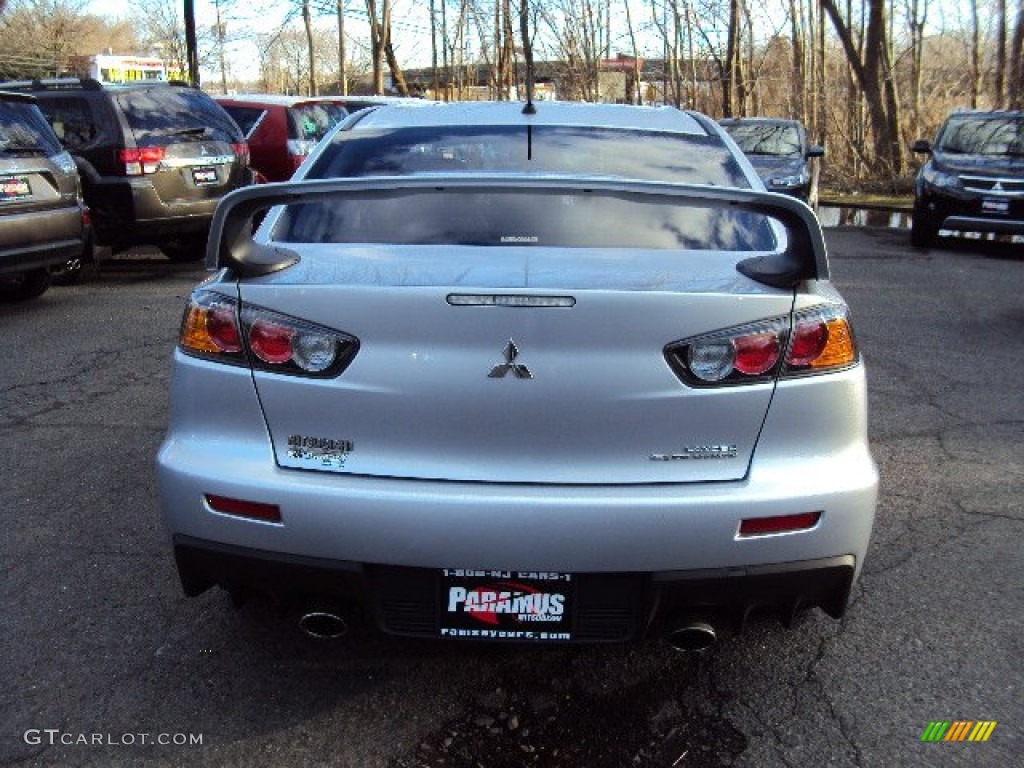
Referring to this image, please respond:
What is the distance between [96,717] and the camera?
2.57 meters

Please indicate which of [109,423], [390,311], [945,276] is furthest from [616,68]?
[390,311]

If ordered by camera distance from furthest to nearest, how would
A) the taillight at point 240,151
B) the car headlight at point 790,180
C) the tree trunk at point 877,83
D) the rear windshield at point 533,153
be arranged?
the tree trunk at point 877,83 < the car headlight at point 790,180 < the taillight at point 240,151 < the rear windshield at point 533,153

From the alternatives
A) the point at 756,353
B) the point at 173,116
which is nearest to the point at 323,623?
the point at 756,353

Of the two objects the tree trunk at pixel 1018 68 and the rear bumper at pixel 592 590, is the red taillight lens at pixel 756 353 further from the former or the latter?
the tree trunk at pixel 1018 68

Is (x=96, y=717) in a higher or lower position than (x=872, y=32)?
lower

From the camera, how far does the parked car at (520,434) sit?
2.20 meters

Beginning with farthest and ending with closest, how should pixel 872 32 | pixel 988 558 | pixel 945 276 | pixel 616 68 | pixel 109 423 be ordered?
1. pixel 616 68
2. pixel 872 32
3. pixel 945 276
4. pixel 109 423
5. pixel 988 558

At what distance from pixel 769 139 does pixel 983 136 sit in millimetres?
3353

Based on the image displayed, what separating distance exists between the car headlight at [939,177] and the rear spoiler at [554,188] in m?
10.6

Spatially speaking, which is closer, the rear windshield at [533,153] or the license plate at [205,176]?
the rear windshield at [533,153]

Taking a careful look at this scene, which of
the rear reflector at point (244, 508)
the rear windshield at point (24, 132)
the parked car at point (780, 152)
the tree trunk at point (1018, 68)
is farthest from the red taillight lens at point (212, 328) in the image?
the tree trunk at point (1018, 68)

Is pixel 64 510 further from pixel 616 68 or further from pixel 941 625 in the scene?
pixel 616 68

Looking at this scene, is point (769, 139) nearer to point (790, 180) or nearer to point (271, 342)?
point (790, 180)

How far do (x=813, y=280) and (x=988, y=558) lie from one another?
1.79m
